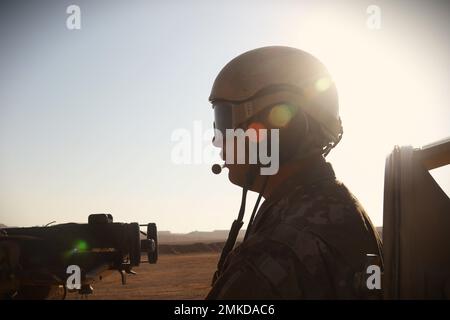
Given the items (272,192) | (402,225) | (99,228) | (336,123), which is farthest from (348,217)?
(99,228)

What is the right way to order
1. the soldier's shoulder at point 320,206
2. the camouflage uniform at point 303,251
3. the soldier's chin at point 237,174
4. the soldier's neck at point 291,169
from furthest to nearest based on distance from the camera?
1. the soldier's chin at point 237,174
2. the soldier's neck at point 291,169
3. the soldier's shoulder at point 320,206
4. the camouflage uniform at point 303,251

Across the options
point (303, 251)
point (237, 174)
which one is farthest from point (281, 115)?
point (303, 251)

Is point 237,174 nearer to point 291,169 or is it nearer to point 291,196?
point 291,169

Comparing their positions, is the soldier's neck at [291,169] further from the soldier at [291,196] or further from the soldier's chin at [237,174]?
the soldier's chin at [237,174]

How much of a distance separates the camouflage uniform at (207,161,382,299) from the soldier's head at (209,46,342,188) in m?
0.40

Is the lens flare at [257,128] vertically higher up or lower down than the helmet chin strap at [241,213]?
higher up

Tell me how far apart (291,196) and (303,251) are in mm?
372

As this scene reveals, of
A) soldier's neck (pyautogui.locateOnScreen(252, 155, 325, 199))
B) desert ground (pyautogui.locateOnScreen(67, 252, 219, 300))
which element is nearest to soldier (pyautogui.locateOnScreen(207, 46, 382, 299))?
soldier's neck (pyautogui.locateOnScreen(252, 155, 325, 199))

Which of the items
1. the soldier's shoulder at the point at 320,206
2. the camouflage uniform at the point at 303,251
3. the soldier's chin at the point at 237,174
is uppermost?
the soldier's chin at the point at 237,174

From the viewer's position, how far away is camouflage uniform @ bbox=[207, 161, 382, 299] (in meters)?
1.76

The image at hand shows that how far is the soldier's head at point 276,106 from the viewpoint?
2.50m

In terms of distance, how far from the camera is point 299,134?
8.11 ft

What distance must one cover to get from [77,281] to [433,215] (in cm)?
360

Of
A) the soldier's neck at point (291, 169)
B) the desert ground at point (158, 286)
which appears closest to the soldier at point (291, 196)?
the soldier's neck at point (291, 169)
